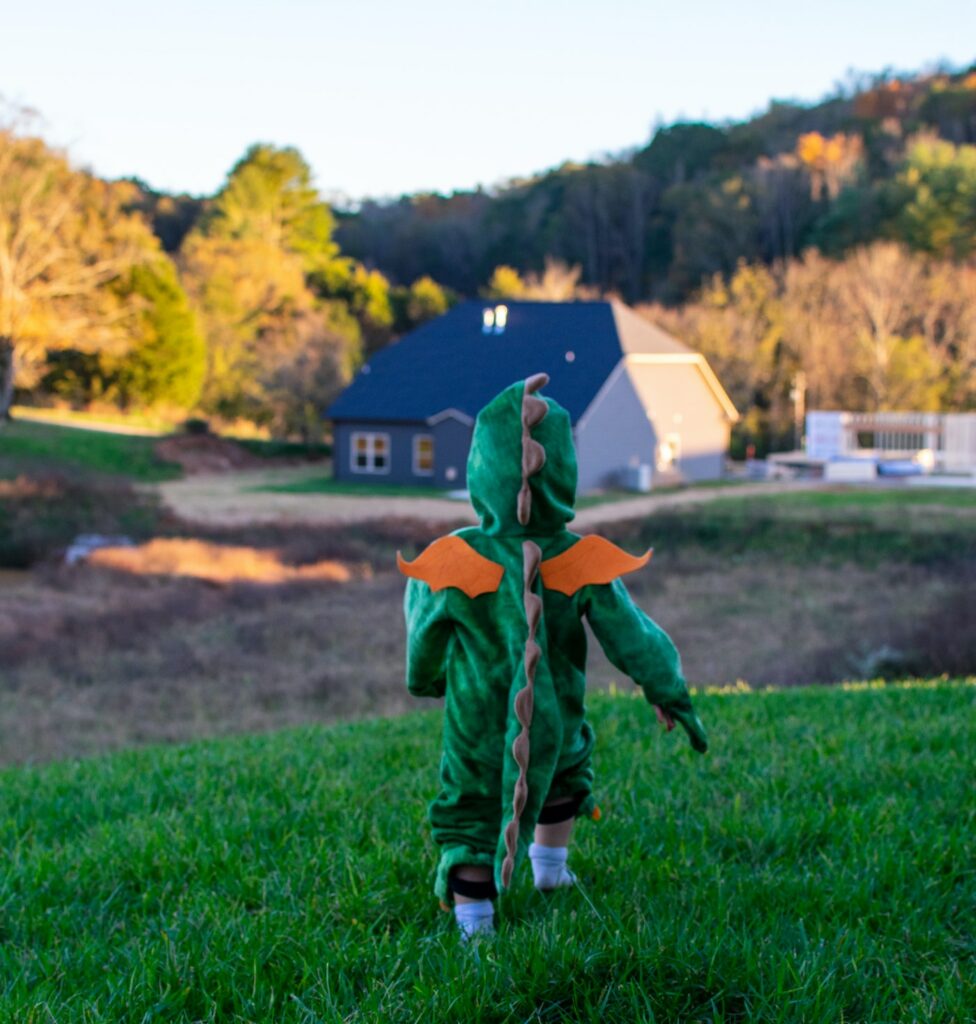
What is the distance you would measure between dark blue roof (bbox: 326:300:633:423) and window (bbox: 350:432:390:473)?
57cm

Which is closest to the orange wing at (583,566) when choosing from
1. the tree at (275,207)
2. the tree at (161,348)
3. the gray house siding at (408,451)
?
the gray house siding at (408,451)

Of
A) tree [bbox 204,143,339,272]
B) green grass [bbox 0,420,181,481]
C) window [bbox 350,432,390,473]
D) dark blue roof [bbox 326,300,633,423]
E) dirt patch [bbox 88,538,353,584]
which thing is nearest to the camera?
dirt patch [bbox 88,538,353,584]

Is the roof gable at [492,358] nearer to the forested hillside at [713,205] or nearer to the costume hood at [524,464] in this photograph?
the forested hillside at [713,205]

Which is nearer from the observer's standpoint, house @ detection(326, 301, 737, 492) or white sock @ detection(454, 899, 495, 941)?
white sock @ detection(454, 899, 495, 941)

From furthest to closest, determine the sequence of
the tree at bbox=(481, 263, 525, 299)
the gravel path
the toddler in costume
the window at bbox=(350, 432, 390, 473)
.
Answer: the tree at bbox=(481, 263, 525, 299) < the window at bbox=(350, 432, 390, 473) < the gravel path < the toddler in costume

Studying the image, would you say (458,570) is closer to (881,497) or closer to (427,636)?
(427,636)

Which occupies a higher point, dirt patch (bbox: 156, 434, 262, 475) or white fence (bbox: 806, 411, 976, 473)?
white fence (bbox: 806, 411, 976, 473)

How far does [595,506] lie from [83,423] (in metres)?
19.1

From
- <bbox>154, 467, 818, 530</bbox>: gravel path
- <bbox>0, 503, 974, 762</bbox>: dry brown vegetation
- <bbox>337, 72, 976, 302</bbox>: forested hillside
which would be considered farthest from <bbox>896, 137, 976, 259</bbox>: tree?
<bbox>0, 503, 974, 762</bbox>: dry brown vegetation

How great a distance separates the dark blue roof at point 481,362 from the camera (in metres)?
27.0

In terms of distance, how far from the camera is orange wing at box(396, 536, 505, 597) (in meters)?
2.94

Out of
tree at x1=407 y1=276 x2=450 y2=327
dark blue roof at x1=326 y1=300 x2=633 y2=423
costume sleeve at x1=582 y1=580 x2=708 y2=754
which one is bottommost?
costume sleeve at x1=582 y1=580 x2=708 y2=754

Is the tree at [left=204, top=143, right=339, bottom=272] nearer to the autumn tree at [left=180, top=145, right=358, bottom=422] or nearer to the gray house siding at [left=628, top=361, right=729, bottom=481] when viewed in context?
the autumn tree at [left=180, top=145, right=358, bottom=422]

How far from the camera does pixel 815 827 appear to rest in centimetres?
360
